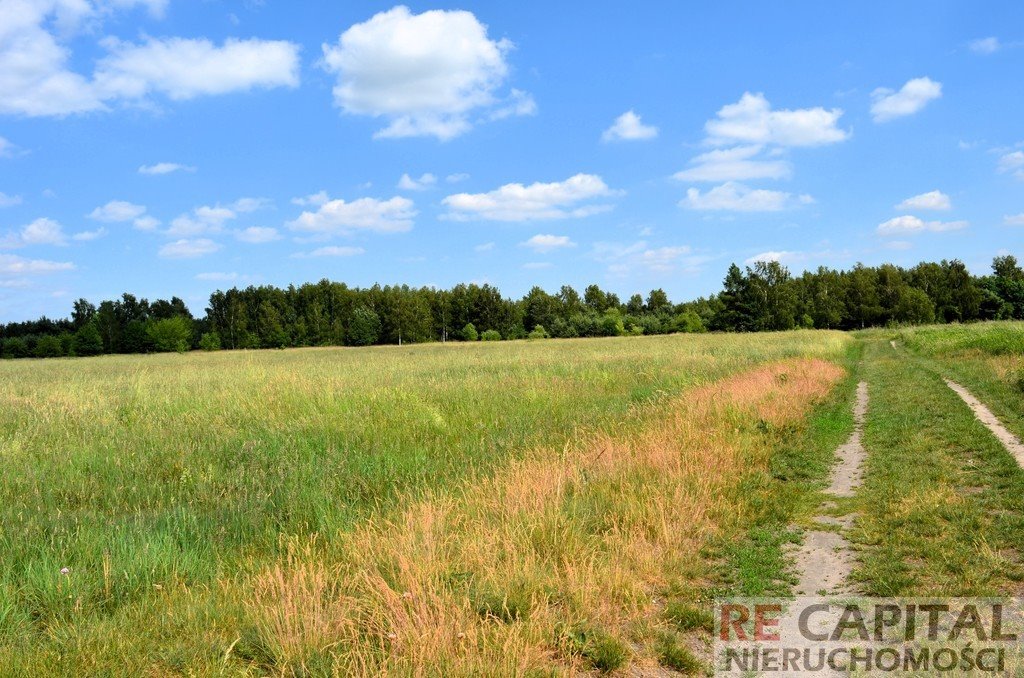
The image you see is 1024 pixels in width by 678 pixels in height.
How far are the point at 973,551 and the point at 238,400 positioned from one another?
46.1ft

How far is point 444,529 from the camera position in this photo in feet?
17.4

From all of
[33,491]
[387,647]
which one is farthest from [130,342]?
[387,647]

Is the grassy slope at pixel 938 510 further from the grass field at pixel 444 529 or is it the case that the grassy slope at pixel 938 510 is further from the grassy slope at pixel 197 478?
the grassy slope at pixel 197 478

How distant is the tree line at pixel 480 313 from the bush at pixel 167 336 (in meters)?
0.17

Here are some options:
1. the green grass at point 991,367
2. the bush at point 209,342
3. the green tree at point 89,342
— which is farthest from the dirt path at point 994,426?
the green tree at point 89,342

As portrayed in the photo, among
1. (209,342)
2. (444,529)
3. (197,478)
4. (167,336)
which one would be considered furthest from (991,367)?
(167,336)

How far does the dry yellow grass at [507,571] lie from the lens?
3566 millimetres

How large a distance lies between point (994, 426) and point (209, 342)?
100118mm

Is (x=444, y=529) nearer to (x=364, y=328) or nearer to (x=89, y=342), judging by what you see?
(x=364, y=328)

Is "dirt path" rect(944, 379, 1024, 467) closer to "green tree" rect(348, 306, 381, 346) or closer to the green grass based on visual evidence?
the green grass

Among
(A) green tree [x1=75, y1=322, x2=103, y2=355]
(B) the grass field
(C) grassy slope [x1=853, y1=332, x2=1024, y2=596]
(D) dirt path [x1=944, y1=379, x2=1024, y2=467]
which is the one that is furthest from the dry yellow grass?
(A) green tree [x1=75, y1=322, x2=103, y2=355]

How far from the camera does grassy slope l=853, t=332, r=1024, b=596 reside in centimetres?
482

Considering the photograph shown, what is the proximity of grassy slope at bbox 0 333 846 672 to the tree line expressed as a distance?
84.6 metres

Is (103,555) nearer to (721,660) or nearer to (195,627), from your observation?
(195,627)
